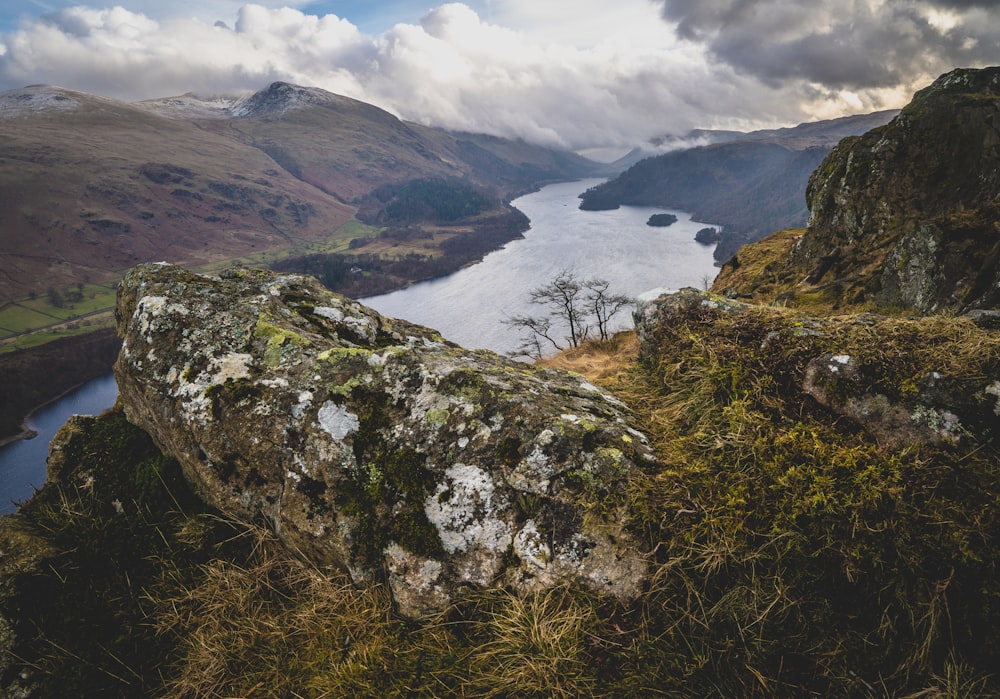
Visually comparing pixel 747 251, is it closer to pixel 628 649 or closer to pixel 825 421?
pixel 825 421

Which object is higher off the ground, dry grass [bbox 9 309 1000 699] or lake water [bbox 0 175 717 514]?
dry grass [bbox 9 309 1000 699]

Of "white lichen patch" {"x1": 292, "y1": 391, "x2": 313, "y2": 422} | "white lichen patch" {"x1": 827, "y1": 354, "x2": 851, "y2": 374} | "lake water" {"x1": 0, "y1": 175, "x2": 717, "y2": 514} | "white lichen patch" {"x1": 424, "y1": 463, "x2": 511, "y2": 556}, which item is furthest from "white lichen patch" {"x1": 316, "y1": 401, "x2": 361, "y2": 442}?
"lake water" {"x1": 0, "y1": 175, "x2": 717, "y2": 514}

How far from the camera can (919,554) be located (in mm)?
2537

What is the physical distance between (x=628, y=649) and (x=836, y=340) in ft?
10.2

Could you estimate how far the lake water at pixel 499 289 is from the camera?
74000 millimetres

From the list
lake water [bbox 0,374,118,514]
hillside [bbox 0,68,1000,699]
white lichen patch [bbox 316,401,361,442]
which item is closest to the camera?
hillside [bbox 0,68,1000,699]

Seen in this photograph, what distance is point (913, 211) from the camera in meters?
12.3

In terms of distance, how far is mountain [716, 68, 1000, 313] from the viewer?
342 inches

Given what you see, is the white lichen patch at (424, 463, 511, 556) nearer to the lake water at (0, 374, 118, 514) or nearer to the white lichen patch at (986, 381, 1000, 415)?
the white lichen patch at (986, 381, 1000, 415)

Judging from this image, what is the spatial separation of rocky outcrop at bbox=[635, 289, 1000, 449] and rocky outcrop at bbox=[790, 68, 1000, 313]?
21.7 feet

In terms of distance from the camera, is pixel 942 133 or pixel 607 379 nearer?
pixel 607 379

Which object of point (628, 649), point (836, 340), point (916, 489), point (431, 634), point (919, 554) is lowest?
point (431, 634)

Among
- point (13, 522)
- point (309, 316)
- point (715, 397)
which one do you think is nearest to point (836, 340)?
point (715, 397)

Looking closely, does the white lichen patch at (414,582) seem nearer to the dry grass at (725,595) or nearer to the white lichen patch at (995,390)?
the dry grass at (725,595)
